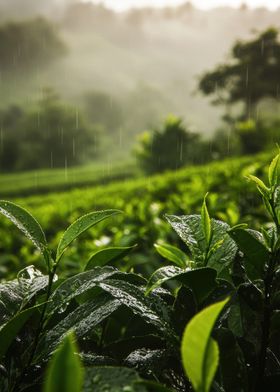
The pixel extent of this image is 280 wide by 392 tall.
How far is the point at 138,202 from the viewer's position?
3293mm

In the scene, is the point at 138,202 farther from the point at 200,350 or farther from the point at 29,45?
the point at 29,45

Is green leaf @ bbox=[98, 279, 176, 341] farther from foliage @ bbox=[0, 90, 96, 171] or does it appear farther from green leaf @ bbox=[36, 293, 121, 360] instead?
foliage @ bbox=[0, 90, 96, 171]

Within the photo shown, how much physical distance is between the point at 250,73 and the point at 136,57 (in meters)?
39.5

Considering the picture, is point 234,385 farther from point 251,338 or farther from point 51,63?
point 51,63

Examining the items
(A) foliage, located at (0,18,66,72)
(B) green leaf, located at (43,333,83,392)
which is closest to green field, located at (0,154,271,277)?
(B) green leaf, located at (43,333,83,392)

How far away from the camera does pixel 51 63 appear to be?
68375mm

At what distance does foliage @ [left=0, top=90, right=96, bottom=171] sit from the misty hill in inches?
371

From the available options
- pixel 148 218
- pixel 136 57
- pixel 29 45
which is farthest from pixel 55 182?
pixel 136 57

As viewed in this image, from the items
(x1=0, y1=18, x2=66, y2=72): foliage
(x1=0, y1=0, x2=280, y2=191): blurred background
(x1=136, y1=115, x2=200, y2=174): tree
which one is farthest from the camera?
(x1=0, y1=18, x2=66, y2=72): foliage

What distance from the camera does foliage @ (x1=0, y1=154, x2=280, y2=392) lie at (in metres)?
0.55

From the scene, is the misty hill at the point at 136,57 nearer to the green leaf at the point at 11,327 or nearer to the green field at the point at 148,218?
the green field at the point at 148,218

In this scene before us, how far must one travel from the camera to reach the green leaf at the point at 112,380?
39 centimetres

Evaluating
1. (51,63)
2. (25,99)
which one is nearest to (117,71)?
(51,63)

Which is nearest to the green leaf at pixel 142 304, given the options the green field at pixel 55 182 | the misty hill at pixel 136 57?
the green field at pixel 55 182
